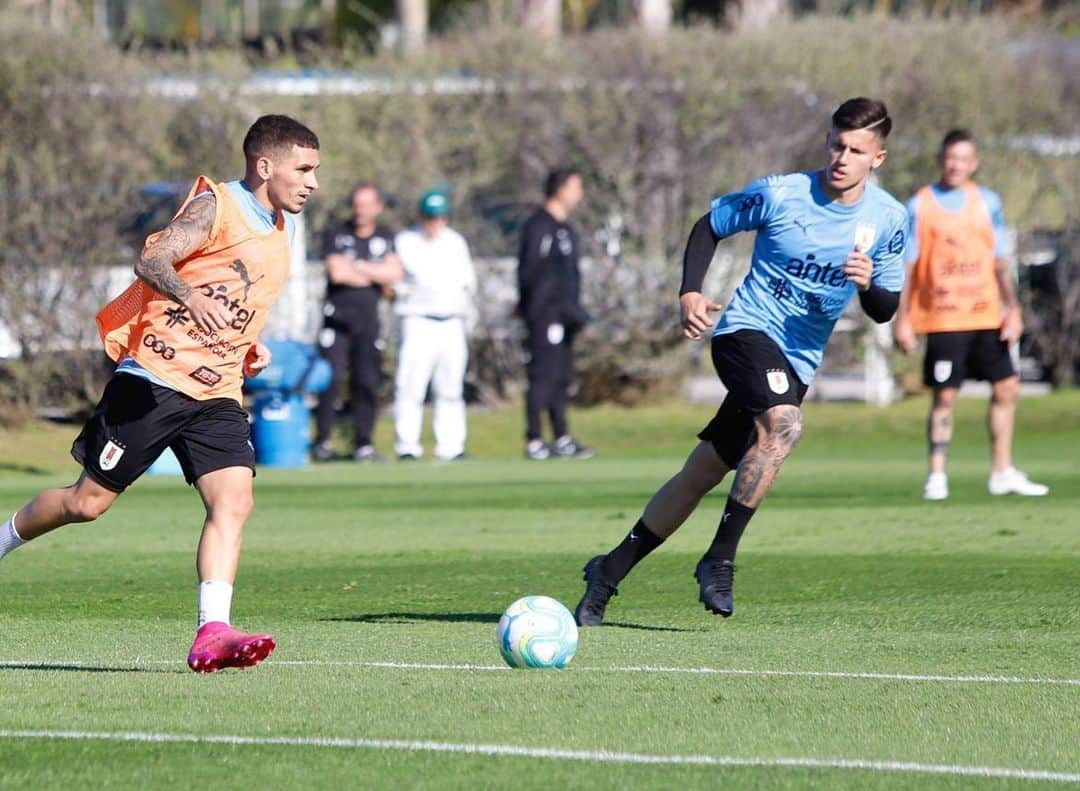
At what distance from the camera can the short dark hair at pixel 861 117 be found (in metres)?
8.37

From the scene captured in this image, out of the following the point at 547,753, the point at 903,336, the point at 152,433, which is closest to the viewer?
the point at 547,753

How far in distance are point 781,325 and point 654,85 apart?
13759 mm

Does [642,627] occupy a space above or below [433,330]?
above

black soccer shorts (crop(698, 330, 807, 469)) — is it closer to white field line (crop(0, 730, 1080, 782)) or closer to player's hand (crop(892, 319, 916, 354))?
white field line (crop(0, 730, 1080, 782))

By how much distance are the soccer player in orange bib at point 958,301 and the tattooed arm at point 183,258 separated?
23.4 ft

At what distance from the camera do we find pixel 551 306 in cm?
1814

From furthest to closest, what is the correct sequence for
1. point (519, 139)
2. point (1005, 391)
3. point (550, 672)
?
point (519, 139) < point (1005, 391) < point (550, 672)

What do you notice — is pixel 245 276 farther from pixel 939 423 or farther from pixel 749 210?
pixel 939 423

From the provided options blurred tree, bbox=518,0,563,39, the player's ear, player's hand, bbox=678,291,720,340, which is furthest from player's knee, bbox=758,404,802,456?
blurred tree, bbox=518,0,563,39

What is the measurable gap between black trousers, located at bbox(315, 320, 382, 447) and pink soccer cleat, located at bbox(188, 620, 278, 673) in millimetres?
11027

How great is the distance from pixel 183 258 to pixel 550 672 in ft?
6.18

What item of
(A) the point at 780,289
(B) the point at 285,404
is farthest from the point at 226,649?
(B) the point at 285,404

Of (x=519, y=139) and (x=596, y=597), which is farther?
(x=519, y=139)

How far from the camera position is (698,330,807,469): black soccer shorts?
8.27 meters
